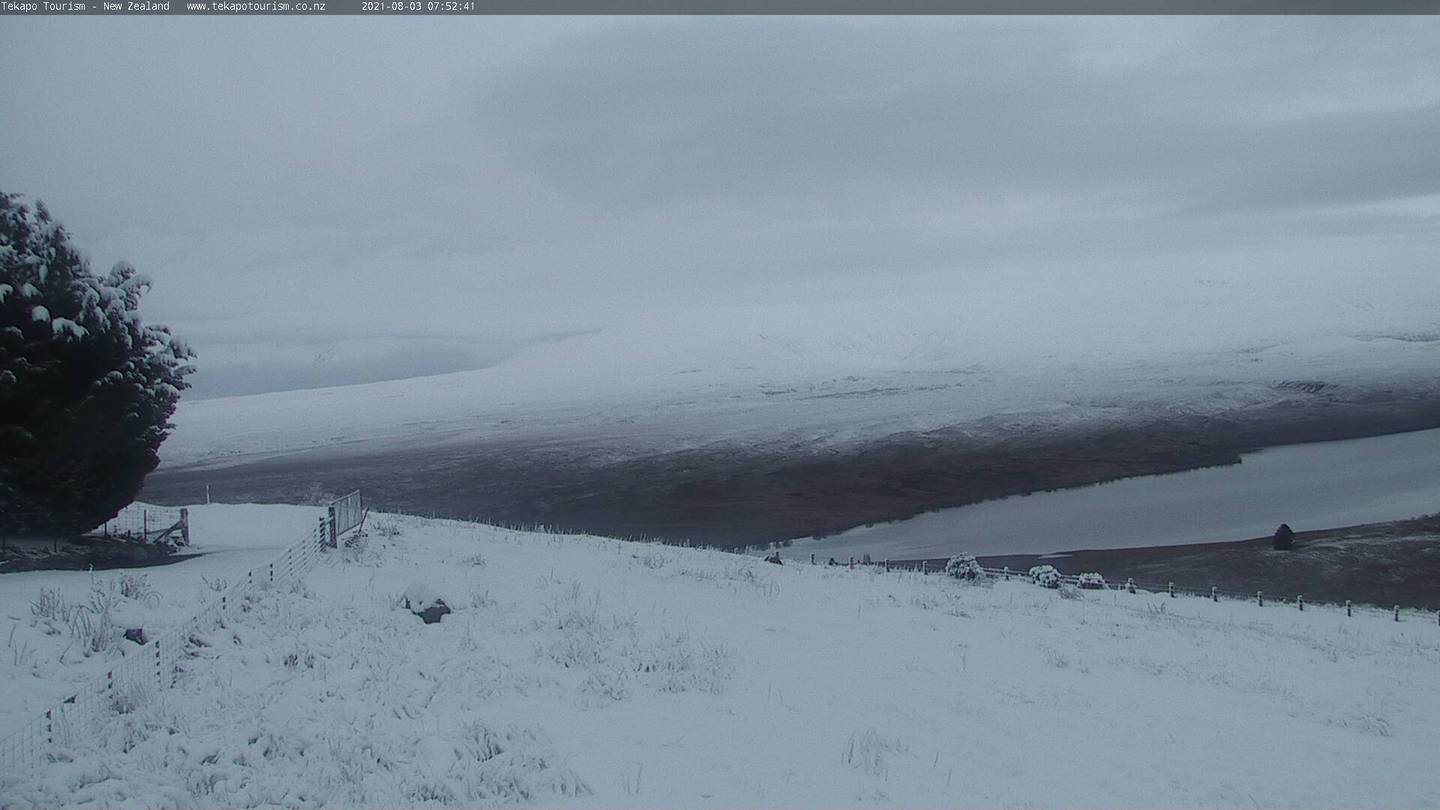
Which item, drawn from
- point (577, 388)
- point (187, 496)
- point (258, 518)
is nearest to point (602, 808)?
point (258, 518)

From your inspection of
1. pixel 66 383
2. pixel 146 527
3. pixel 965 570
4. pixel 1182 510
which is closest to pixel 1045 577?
pixel 965 570

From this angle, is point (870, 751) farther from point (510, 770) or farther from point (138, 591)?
point (138, 591)

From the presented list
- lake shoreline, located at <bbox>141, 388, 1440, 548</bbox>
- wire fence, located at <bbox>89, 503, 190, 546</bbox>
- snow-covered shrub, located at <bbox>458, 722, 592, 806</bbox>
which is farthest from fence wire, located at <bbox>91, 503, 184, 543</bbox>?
lake shoreline, located at <bbox>141, 388, 1440, 548</bbox>

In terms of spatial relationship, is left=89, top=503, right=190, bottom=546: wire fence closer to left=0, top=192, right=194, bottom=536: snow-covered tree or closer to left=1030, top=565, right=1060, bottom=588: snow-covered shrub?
left=0, top=192, right=194, bottom=536: snow-covered tree

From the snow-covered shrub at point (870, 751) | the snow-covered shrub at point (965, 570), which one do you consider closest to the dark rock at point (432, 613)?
the snow-covered shrub at point (870, 751)

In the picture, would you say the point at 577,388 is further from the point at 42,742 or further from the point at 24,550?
the point at 42,742

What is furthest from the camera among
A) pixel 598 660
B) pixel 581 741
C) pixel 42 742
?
pixel 598 660
